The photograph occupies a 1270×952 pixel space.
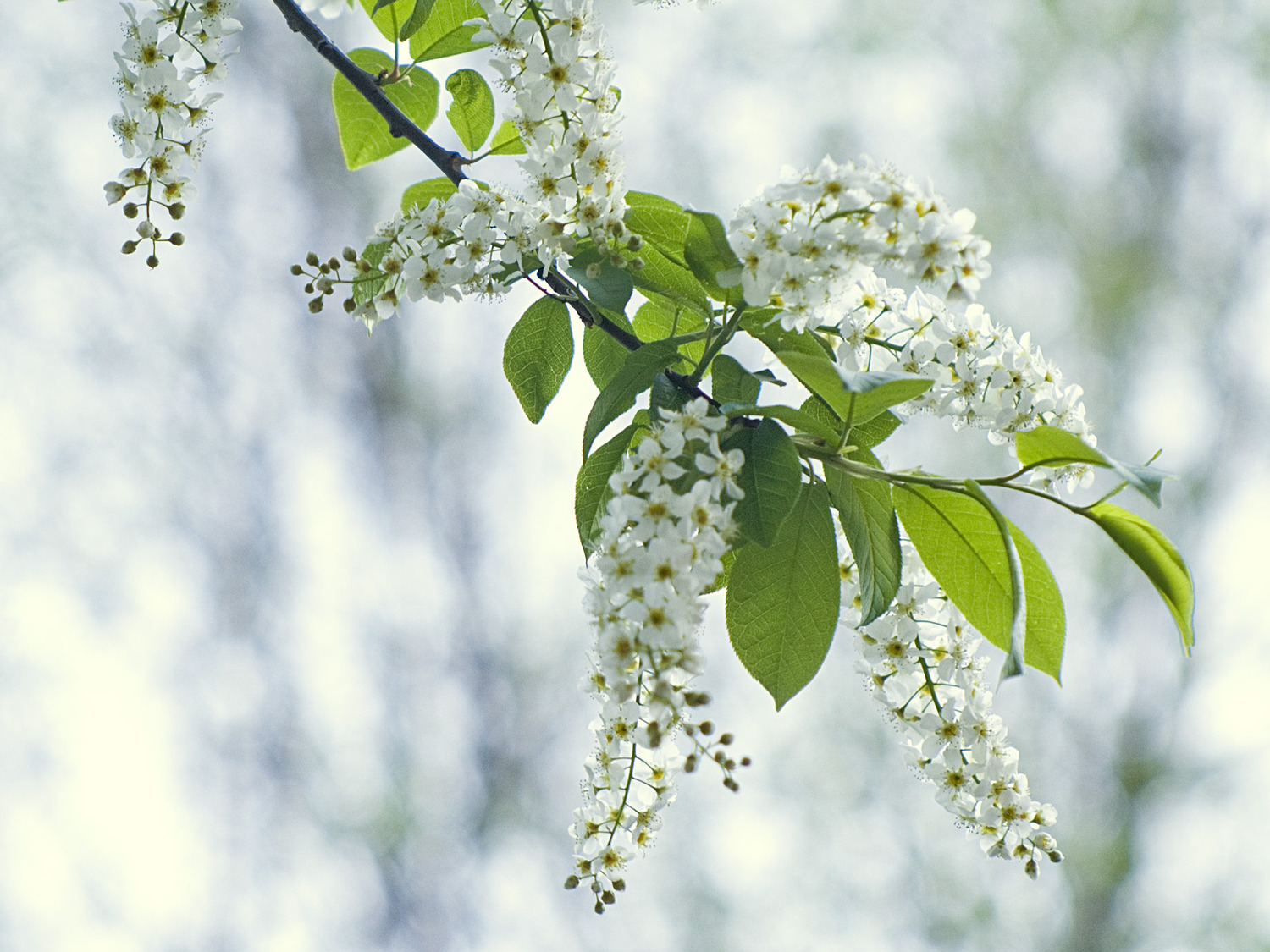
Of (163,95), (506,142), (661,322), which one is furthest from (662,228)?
(163,95)

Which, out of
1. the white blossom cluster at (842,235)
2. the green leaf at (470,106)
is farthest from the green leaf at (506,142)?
the white blossom cluster at (842,235)

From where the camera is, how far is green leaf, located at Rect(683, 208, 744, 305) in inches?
17.2

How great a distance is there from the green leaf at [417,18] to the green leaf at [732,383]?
23 centimetres

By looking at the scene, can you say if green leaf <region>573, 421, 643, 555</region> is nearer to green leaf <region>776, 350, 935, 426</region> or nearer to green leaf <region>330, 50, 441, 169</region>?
green leaf <region>776, 350, 935, 426</region>

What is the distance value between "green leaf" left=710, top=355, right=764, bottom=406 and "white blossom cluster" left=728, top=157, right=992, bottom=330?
0.15 ft

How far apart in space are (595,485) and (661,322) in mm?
115

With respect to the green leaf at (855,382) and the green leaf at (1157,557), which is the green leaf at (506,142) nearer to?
the green leaf at (855,382)

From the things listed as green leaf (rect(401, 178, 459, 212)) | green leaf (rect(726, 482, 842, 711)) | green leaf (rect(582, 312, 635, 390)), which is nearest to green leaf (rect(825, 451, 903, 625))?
green leaf (rect(726, 482, 842, 711))

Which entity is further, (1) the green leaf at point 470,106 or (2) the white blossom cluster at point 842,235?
(1) the green leaf at point 470,106

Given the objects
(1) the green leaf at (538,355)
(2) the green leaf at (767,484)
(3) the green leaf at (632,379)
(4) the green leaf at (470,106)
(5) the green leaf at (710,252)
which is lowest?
(2) the green leaf at (767,484)

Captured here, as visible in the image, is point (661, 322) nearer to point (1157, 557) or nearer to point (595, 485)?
point (595, 485)

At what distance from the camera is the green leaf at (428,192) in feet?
1.89

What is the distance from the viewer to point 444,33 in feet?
1.98

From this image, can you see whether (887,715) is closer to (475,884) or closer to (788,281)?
(788,281)
